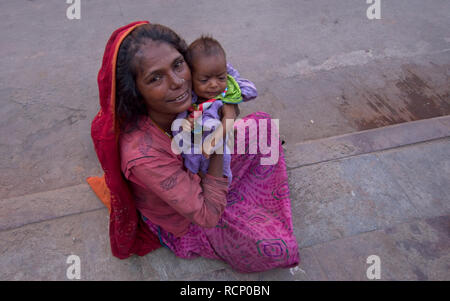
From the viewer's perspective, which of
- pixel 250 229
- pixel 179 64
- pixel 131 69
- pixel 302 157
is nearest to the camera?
pixel 131 69

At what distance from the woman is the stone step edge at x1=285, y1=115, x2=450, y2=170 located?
1.69 feet

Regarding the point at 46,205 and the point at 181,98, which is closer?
the point at 181,98

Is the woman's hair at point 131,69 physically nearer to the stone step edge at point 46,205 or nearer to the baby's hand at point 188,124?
the baby's hand at point 188,124

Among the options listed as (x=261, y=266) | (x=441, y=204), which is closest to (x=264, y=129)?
(x=261, y=266)

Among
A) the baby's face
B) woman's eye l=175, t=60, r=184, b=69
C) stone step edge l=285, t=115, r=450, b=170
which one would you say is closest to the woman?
woman's eye l=175, t=60, r=184, b=69

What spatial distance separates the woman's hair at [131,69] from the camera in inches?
58.7

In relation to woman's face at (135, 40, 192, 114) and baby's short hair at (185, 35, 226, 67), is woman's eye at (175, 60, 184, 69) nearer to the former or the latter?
woman's face at (135, 40, 192, 114)

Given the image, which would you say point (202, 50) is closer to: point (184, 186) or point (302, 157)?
point (184, 186)

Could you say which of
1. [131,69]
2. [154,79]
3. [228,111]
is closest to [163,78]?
[154,79]

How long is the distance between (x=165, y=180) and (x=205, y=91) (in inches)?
21.9

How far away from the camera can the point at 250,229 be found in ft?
6.42

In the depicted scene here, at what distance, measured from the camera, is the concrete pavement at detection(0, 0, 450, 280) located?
2172mm
